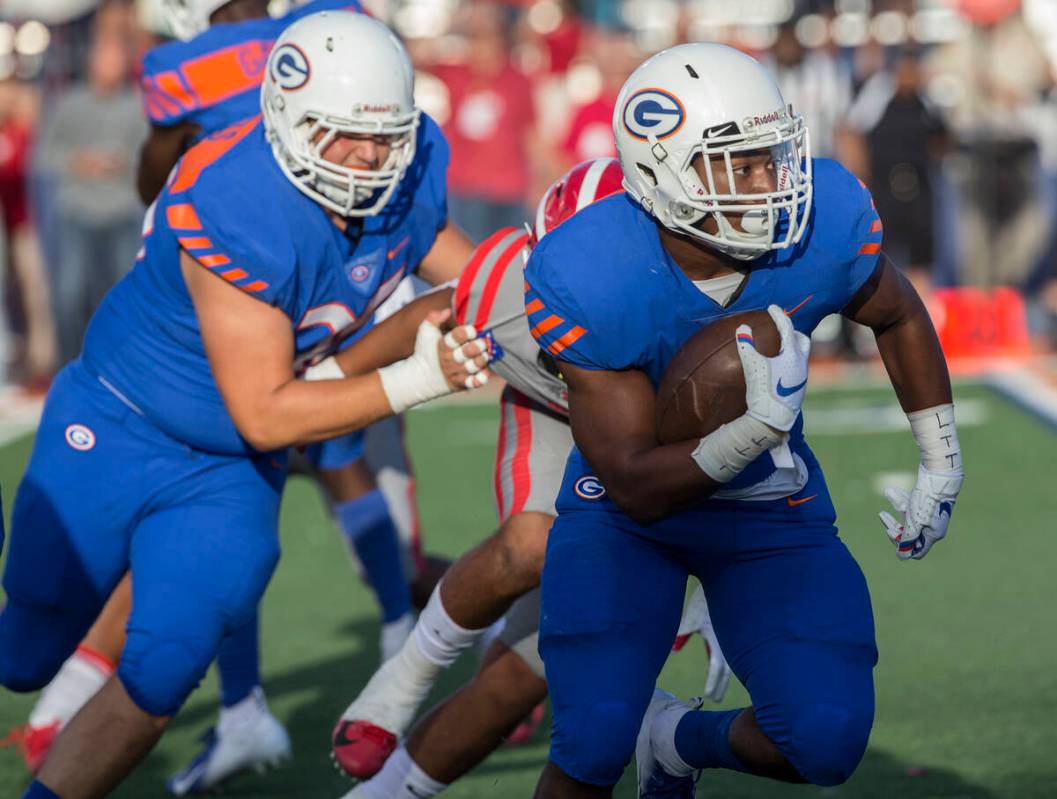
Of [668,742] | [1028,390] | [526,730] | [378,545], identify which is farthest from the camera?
[1028,390]

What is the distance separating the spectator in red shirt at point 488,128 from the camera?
11.0 metres

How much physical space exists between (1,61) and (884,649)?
8438 mm

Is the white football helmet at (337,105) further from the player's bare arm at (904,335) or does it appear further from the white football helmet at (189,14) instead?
the white football helmet at (189,14)

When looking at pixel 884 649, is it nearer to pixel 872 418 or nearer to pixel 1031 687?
pixel 1031 687

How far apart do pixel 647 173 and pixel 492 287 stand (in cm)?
60

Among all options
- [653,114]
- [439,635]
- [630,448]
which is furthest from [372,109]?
[439,635]

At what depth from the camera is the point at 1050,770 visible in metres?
4.22

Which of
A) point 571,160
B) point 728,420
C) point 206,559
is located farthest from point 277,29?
point 571,160

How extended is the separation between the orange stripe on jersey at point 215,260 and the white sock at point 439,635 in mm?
895

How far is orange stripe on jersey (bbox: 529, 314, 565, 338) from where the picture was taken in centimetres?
346

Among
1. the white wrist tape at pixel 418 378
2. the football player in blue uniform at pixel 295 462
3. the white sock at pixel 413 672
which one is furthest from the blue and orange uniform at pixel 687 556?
the football player in blue uniform at pixel 295 462

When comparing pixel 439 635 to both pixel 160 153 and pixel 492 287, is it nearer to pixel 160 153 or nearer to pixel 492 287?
pixel 492 287

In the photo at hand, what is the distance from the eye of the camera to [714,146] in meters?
3.45

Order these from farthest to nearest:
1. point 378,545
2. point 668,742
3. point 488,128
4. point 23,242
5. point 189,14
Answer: point 23,242 < point 488,128 < point 189,14 < point 378,545 < point 668,742
